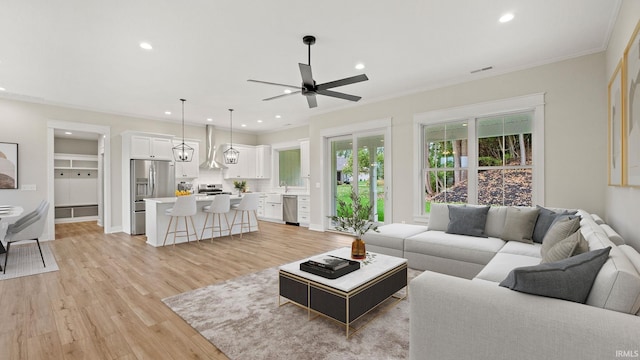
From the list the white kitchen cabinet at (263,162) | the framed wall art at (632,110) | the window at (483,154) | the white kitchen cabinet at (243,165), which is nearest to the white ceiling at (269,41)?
the window at (483,154)

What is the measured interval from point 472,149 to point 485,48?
5.49 feet

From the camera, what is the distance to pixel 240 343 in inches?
85.6

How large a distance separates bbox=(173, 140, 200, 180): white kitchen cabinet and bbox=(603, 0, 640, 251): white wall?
812 cm

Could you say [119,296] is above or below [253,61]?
below

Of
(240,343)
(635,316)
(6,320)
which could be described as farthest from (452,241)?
(6,320)

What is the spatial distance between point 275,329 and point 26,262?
445 cm

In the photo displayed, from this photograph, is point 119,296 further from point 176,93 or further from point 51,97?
point 51,97

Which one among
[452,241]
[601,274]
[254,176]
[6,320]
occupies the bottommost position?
[6,320]

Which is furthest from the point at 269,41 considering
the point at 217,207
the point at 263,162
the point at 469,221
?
the point at 263,162

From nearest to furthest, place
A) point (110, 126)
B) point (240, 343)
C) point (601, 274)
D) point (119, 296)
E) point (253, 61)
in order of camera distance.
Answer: point (601, 274) → point (240, 343) → point (119, 296) → point (253, 61) → point (110, 126)

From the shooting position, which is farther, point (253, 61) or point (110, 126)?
point (110, 126)

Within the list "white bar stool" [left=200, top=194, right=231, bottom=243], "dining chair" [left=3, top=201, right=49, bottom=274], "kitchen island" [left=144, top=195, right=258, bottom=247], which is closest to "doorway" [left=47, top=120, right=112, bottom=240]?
"kitchen island" [left=144, top=195, right=258, bottom=247]

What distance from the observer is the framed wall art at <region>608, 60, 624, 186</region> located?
2557mm

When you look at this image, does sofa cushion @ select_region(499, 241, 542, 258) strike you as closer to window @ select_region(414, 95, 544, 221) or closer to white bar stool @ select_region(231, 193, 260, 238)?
window @ select_region(414, 95, 544, 221)
